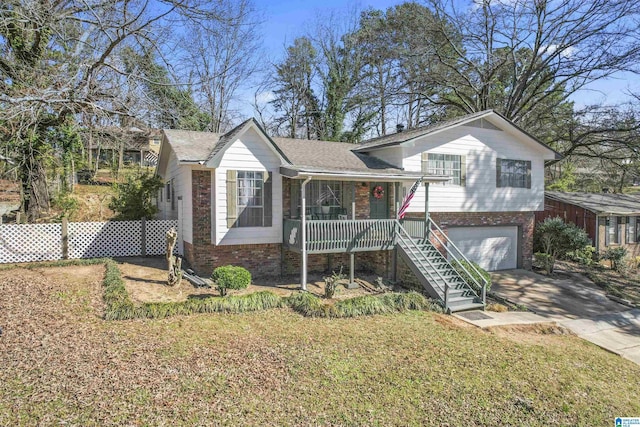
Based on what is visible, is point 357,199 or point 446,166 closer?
point 357,199

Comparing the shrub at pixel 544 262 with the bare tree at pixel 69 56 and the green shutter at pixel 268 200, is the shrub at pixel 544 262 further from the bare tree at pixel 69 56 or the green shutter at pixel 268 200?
the bare tree at pixel 69 56

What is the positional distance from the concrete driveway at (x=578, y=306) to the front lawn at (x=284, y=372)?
1177mm

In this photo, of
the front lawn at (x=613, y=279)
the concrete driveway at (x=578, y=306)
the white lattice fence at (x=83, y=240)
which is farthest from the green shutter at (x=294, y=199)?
the front lawn at (x=613, y=279)

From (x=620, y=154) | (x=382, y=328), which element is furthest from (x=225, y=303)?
(x=620, y=154)

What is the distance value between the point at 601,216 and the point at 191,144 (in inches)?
816

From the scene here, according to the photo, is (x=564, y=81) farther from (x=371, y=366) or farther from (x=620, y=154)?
(x=371, y=366)

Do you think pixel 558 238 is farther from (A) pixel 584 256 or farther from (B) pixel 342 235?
(B) pixel 342 235

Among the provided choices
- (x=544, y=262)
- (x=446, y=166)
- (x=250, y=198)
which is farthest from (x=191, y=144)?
(x=544, y=262)

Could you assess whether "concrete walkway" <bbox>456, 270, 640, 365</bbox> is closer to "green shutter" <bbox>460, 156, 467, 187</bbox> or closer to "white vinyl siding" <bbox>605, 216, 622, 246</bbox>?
"green shutter" <bbox>460, 156, 467, 187</bbox>

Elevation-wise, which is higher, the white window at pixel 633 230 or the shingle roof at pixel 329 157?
the shingle roof at pixel 329 157

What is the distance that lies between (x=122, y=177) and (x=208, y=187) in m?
17.9

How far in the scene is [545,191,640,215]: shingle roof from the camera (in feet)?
65.4

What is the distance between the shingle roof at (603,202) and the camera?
19934 millimetres

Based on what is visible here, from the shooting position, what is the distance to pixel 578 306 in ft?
40.0
